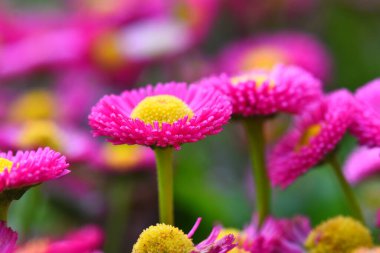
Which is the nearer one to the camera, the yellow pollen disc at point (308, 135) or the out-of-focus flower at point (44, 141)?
the yellow pollen disc at point (308, 135)

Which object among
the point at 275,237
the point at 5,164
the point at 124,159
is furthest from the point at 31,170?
the point at 124,159

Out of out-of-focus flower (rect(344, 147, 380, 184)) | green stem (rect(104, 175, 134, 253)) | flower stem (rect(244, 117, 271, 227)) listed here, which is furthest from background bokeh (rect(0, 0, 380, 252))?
flower stem (rect(244, 117, 271, 227))

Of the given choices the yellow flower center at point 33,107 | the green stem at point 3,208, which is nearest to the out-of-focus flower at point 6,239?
the green stem at point 3,208

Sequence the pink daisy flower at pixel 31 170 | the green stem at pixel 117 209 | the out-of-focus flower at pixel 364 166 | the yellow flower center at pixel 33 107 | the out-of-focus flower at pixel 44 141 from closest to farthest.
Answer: the pink daisy flower at pixel 31 170
the out-of-focus flower at pixel 364 166
the out-of-focus flower at pixel 44 141
the green stem at pixel 117 209
the yellow flower center at pixel 33 107

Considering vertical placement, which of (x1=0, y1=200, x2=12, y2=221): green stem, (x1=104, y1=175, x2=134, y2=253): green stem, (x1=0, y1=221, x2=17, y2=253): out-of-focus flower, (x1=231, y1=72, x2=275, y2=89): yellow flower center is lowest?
(x1=0, y1=221, x2=17, y2=253): out-of-focus flower

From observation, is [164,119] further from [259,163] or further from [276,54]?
[276,54]

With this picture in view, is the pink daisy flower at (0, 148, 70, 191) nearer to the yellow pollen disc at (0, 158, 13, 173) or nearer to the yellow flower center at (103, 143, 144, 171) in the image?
the yellow pollen disc at (0, 158, 13, 173)

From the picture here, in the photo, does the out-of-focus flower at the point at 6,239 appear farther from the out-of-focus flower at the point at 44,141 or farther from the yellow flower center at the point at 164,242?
the out-of-focus flower at the point at 44,141

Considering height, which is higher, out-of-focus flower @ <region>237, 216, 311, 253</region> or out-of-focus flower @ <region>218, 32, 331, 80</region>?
out-of-focus flower @ <region>218, 32, 331, 80</region>
